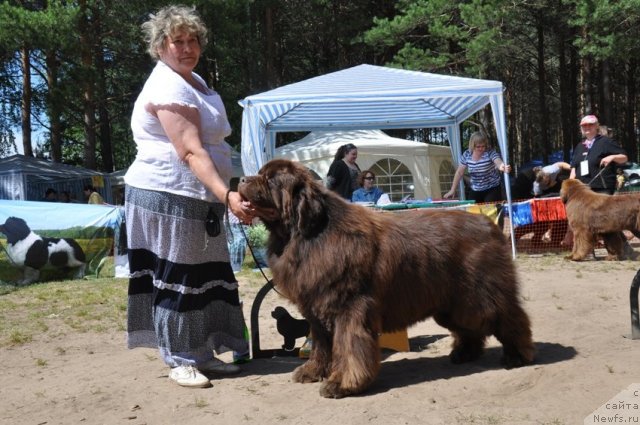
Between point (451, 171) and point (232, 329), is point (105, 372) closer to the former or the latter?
point (232, 329)

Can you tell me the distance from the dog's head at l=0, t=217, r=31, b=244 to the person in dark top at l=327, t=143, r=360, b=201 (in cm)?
498

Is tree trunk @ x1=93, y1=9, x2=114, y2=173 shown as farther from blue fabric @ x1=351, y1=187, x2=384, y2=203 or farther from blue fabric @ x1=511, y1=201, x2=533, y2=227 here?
blue fabric @ x1=511, y1=201, x2=533, y2=227

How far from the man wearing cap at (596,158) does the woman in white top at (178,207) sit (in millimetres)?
7296

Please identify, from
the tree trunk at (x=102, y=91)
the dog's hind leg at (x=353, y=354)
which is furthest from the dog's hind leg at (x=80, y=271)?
the tree trunk at (x=102, y=91)

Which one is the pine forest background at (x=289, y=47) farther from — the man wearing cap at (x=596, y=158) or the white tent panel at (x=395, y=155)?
the man wearing cap at (x=596, y=158)

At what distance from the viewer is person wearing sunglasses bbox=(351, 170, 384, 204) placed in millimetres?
11531

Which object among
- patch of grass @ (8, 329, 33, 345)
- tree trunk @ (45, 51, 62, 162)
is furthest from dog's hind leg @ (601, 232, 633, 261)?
tree trunk @ (45, 51, 62, 162)

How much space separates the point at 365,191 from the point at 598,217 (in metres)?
3.94

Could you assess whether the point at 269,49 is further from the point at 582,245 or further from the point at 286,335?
the point at 286,335

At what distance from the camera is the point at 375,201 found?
459 inches

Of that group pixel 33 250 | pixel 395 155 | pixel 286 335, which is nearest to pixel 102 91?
pixel 395 155

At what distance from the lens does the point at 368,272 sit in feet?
12.9

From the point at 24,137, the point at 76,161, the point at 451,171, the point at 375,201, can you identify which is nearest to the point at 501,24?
the point at 451,171

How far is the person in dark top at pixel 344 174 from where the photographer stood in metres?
11.3
